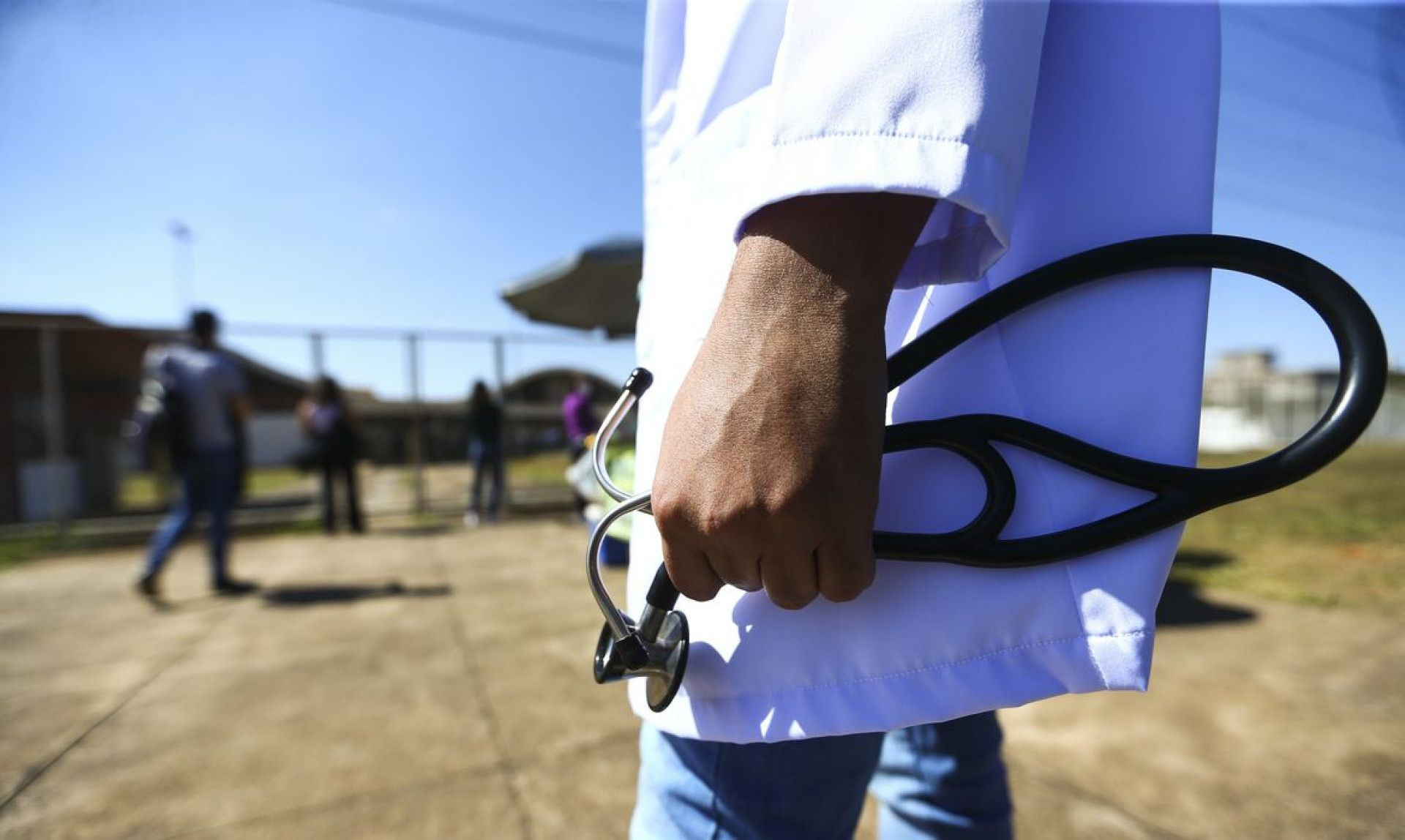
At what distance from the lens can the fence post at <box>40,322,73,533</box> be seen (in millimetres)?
5062

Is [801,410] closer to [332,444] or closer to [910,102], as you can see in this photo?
[910,102]

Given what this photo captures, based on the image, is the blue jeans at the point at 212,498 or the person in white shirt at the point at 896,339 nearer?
the person in white shirt at the point at 896,339

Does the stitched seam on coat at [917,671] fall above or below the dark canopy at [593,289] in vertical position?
below

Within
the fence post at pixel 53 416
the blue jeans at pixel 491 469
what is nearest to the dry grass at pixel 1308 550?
the blue jeans at pixel 491 469

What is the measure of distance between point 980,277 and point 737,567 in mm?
299

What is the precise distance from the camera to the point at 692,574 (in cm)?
53

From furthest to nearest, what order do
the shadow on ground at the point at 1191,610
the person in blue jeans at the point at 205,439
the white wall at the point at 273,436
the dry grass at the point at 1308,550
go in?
the white wall at the point at 273,436
the person in blue jeans at the point at 205,439
the dry grass at the point at 1308,550
the shadow on ground at the point at 1191,610

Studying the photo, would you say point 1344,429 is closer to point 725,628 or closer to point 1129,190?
point 1129,190

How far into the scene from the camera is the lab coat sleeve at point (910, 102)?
45cm

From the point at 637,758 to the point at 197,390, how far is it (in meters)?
3.23

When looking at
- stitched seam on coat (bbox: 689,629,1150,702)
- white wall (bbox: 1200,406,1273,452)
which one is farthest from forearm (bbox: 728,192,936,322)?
white wall (bbox: 1200,406,1273,452)

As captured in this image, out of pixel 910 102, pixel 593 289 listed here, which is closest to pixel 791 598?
pixel 910 102

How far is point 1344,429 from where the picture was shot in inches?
18.8

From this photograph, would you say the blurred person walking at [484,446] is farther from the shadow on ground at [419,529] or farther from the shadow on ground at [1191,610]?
the shadow on ground at [1191,610]
